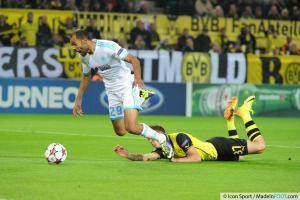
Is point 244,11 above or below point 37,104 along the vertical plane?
above

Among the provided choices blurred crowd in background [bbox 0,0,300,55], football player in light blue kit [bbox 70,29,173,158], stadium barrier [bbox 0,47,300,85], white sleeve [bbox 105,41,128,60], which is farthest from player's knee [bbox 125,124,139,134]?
blurred crowd in background [bbox 0,0,300,55]

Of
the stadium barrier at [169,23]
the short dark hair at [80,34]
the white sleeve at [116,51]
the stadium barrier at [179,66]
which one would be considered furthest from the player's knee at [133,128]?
the stadium barrier at [169,23]

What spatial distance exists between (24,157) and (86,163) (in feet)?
3.93

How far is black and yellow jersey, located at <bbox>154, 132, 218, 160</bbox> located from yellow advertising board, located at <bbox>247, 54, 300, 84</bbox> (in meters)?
14.9

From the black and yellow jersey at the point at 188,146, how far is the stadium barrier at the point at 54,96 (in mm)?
11288

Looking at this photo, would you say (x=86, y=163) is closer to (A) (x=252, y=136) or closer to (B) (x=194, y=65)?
(A) (x=252, y=136)

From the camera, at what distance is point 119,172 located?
32.8ft

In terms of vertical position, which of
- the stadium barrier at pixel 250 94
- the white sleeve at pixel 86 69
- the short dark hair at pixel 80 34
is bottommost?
the stadium barrier at pixel 250 94

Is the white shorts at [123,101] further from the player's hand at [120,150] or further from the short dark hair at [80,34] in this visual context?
the short dark hair at [80,34]

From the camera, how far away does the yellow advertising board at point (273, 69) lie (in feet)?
85.8

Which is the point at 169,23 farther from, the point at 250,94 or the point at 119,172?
the point at 119,172

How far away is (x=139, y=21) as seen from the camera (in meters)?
25.6

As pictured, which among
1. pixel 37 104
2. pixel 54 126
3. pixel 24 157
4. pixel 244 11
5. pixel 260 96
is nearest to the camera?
pixel 24 157

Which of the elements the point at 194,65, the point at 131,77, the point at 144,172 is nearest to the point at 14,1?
the point at 194,65
